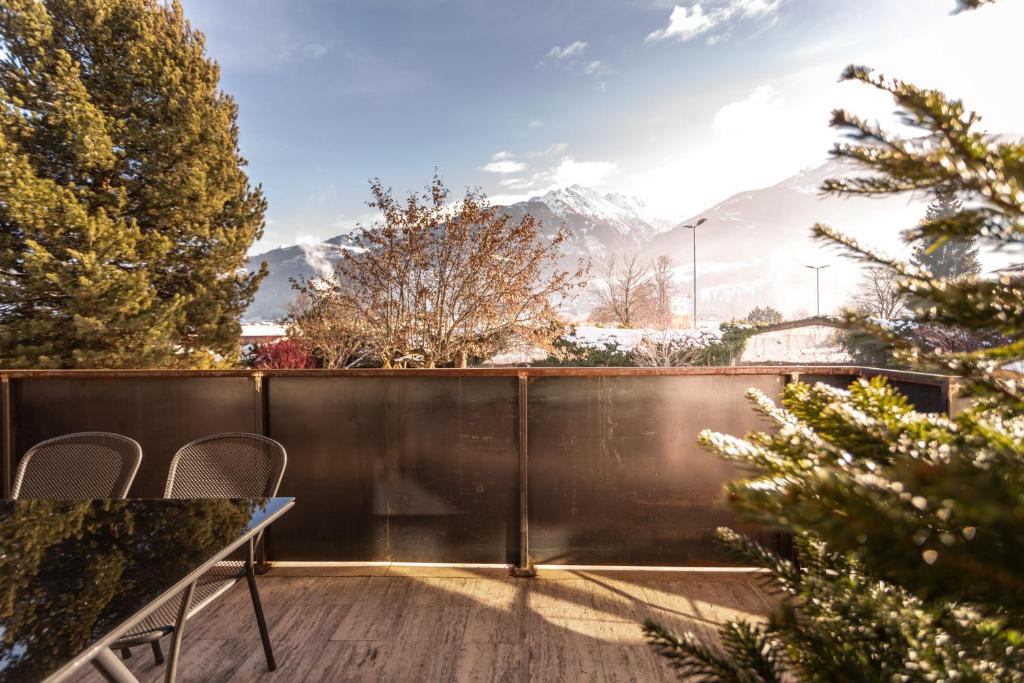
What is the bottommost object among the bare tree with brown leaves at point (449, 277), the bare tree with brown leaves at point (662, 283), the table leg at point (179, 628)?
the table leg at point (179, 628)

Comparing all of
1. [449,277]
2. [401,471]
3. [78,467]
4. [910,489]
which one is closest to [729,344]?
[449,277]

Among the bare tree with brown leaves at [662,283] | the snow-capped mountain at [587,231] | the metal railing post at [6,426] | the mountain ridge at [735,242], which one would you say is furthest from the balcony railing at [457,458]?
the mountain ridge at [735,242]

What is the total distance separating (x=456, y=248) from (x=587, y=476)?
5.60m

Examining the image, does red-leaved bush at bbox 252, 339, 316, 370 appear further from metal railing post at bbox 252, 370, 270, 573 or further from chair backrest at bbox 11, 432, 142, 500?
chair backrest at bbox 11, 432, 142, 500

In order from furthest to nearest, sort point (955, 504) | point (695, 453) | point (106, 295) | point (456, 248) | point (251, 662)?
point (106, 295), point (456, 248), point (695, 453), point (251, 662), point (955, 504)

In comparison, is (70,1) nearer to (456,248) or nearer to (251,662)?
(456,248)

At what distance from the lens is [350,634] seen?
2.25 m

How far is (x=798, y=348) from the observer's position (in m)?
15.4

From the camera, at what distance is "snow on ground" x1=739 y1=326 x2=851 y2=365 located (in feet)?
47.6

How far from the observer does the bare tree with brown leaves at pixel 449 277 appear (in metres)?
7.71

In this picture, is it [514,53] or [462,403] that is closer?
[462,403]

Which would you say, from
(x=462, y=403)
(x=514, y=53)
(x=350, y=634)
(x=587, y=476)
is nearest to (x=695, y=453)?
(x=587, y=476)

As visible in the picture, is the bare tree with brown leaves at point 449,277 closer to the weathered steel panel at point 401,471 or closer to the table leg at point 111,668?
the weathered steel panel at point 401,471

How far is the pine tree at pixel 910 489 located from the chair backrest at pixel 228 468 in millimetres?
1996
